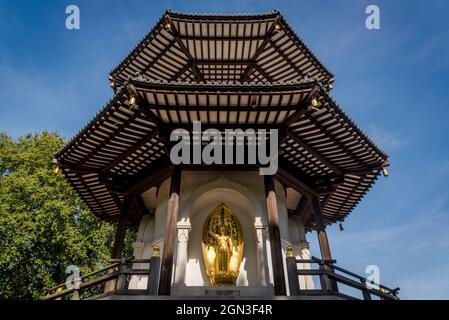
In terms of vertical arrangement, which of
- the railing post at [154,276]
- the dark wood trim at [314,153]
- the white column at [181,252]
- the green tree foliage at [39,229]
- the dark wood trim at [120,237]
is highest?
the green tree foliage at [39,229]

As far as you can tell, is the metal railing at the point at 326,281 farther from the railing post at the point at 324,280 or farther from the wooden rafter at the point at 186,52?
the wooden rafter at the point at 186,52

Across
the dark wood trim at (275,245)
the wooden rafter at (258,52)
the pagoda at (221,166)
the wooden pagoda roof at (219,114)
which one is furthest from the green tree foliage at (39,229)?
the dark wood trim at (275,245)

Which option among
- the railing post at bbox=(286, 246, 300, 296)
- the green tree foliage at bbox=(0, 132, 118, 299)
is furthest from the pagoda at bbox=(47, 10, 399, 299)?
the green tree foliage at bbox=(0, 132, 118, 299)

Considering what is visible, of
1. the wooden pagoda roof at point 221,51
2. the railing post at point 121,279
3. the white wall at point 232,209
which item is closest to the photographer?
the railing post at point 121,279

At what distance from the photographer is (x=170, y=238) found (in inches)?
359

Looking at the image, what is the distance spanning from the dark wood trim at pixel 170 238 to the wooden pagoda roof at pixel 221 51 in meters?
5.43

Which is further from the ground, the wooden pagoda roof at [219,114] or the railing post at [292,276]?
the wooden pagoda roof at [219,114]

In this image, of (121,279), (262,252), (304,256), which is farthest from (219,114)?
(304,256)

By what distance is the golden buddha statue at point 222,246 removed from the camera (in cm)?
1046

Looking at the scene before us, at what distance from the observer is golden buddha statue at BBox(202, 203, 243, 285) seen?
34.3 ft

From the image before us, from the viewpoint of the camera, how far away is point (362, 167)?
38.7 ft

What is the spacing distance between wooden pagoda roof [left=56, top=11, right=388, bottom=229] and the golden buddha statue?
2.16 m

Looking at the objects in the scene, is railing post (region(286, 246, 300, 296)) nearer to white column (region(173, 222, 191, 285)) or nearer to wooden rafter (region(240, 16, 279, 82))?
white column (region(173, 222, 191, 285))
